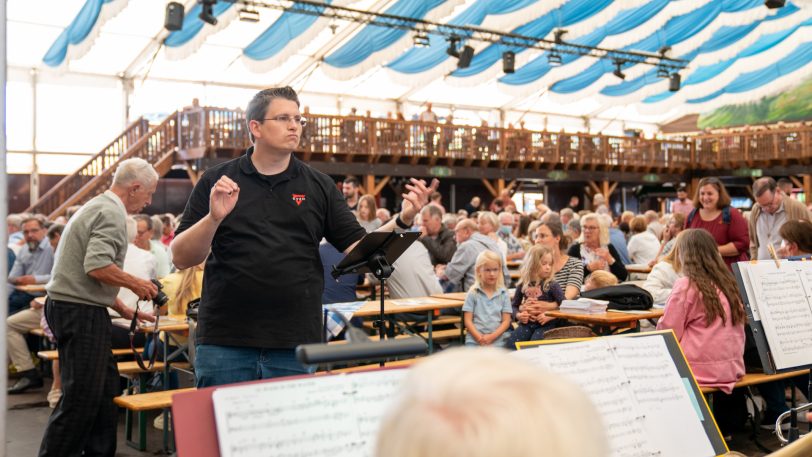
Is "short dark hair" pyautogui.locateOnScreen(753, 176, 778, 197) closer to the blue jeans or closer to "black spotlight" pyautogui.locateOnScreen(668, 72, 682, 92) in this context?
the blue jeans

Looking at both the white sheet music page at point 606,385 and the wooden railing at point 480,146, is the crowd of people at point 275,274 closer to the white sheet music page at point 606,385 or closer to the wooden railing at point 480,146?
the white sheet music page at point 606,385

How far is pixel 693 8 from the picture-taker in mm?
19016

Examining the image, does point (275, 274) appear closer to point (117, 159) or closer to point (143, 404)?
point (143, 404)

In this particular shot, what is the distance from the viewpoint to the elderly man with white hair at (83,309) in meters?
4.09

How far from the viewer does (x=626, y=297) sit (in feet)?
20.7

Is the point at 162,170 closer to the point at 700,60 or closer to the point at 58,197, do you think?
the point at 58,197

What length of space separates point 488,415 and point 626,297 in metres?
5.79

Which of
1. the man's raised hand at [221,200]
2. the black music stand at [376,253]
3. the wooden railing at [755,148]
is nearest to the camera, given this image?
the man's raised hand at [221,200]

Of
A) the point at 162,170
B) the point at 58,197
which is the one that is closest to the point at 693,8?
the point at 162,170

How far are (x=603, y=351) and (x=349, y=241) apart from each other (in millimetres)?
1241

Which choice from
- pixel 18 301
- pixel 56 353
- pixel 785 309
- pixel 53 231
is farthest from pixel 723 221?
pixel 18 301

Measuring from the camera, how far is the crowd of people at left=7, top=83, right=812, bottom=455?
287 cm

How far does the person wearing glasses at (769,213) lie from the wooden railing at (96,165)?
14.3m

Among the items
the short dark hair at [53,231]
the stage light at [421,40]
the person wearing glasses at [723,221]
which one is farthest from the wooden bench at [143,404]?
the stage light at [421,40]
